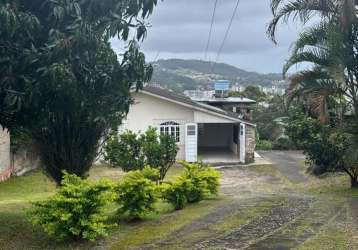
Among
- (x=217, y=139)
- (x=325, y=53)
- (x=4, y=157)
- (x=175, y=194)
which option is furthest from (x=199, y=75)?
(x=175, y=194)

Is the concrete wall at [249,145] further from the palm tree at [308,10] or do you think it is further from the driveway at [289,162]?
the palm tree at [308,10]

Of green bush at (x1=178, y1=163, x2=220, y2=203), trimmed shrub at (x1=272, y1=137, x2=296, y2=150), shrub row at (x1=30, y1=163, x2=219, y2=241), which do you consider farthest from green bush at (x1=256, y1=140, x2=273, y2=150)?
shrub row at (x1=30, y1=163, x2=219, y2=241)

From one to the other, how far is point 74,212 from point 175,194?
3466 mm

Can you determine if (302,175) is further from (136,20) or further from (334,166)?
(136,20)

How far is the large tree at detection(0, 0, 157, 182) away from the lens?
648 cm

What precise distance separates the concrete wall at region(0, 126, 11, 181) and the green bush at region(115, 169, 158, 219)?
466 inches

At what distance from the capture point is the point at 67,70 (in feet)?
21.1

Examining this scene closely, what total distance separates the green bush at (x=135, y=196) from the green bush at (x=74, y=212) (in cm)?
119

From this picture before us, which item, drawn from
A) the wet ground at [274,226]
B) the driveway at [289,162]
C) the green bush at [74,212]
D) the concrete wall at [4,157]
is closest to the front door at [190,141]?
Result: the driveway at [289,162]

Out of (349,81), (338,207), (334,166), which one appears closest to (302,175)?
(334,166)

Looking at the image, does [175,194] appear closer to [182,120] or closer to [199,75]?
[182,120]

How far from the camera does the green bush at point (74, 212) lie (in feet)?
24.9

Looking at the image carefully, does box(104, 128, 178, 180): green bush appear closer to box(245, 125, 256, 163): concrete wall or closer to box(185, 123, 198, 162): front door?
box(185, 123, 198, 162): front door

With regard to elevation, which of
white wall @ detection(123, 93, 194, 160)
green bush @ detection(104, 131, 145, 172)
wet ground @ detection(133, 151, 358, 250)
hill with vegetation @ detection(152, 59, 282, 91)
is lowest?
wet ground @ detection(133, 151, 358, 250)
